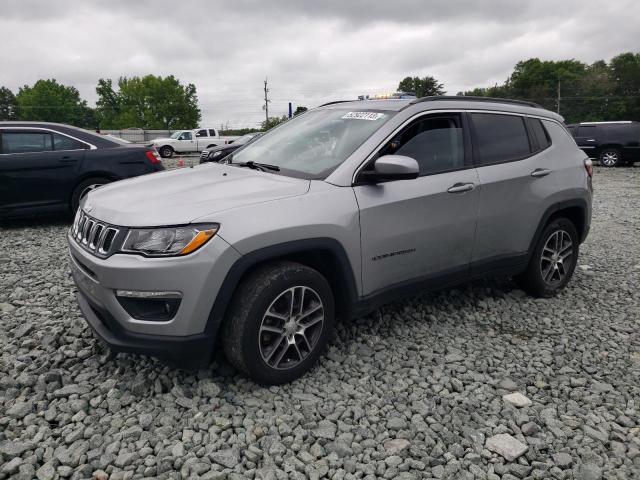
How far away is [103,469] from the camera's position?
232cm

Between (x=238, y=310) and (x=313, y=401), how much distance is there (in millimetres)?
705

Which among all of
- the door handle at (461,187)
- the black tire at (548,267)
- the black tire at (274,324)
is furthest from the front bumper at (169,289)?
the black tire at (548,267)

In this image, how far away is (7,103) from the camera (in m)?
96.7

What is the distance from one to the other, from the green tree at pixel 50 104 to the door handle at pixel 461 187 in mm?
93462

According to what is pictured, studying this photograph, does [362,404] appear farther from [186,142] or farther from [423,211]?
[186,142]

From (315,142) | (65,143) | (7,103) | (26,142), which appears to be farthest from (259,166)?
(7,103)

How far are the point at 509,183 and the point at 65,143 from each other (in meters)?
6.31

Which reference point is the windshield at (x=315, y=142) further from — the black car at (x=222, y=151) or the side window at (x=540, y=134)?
the side window at (x=540, y=134)

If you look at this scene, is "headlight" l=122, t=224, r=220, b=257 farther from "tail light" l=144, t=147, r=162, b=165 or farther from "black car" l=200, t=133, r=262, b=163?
"tail light" l=144, t=147, r=162, b=165

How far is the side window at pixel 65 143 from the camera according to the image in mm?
7176

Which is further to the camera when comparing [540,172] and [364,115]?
[540,172]

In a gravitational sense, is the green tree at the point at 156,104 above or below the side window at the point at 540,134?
above

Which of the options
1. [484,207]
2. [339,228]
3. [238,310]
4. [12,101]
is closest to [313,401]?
[238,310]

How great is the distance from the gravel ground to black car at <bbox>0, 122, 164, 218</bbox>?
3238 millimetres
